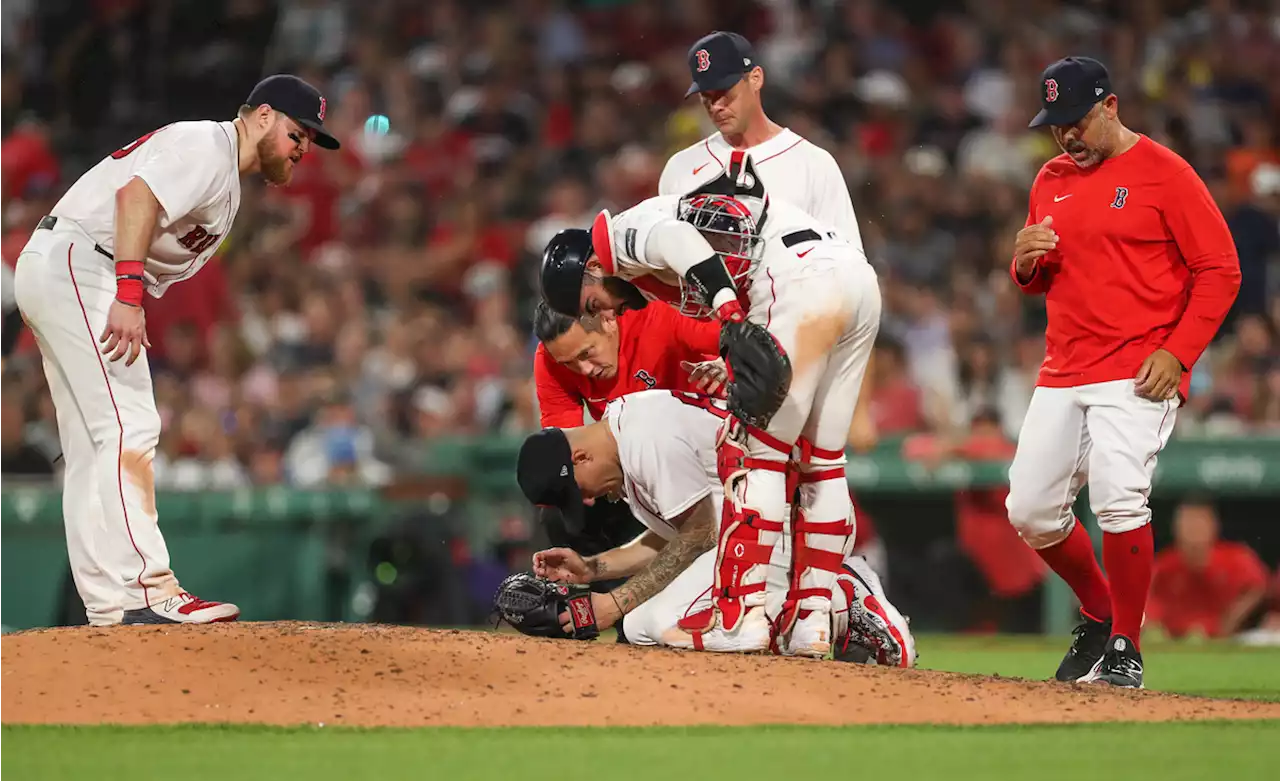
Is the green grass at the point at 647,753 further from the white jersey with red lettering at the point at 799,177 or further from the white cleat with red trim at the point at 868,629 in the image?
the white jersey with red lettering at the point at 799,177

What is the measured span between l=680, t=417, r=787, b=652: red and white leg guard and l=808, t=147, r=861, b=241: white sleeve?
145 centimetres

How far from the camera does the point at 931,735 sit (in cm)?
518

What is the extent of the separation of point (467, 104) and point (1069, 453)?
32.0 ft

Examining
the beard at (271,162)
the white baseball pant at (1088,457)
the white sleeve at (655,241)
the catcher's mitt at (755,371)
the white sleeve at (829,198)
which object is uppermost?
the beard at (271,162)

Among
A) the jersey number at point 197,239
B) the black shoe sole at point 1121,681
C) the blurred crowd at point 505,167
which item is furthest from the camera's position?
the blurred crowd at point 505,167

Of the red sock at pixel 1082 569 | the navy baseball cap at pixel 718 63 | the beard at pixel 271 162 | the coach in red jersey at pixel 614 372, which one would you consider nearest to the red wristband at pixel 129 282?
the beard at pixel 271 162

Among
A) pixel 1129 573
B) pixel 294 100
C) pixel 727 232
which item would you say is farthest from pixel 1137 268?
pixel 294 100

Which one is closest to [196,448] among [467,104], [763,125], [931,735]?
[467,104]

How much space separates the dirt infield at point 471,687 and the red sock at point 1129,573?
616 millimetres

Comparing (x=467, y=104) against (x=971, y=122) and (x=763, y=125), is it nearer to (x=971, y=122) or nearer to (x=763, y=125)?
(x=971, y=122)

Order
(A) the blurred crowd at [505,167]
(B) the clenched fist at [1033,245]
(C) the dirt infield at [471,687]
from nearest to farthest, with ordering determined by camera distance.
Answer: (C) the dirt infield at [471,687], (B) the clenched fist at [1033,245], (A) the blurred crowd at [505,167]

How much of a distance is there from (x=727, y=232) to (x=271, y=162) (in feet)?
6.29

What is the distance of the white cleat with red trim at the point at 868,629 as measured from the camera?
6.60 metres

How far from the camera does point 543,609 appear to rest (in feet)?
21.6
